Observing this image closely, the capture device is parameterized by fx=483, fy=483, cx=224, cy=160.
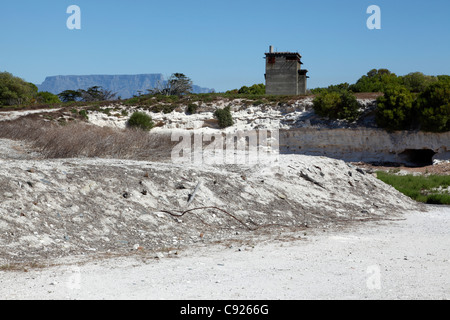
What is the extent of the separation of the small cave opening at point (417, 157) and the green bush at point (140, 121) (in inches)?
636

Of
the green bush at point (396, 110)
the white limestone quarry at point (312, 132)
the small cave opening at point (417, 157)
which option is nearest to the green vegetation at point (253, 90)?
the white limestone quarry at point (312, 132)

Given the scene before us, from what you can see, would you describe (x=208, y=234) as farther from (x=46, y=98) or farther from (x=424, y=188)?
(x=46, y=98)

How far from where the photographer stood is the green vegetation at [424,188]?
15.4 metres

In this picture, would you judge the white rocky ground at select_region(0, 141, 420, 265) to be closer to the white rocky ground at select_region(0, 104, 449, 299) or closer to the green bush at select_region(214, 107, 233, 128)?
the white rocky ground at select_region(0, 104, 449, 299)

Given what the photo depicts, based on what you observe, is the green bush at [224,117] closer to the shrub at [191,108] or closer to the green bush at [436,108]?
the shrub at [191,108]

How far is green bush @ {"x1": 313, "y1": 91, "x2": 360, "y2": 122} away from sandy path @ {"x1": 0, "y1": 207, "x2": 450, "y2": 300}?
22543mm

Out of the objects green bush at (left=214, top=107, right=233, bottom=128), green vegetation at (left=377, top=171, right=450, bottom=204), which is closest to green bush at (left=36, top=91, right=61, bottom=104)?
green bush at (left=214, top=107, right=233, bottom=128)

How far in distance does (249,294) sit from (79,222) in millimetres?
4104

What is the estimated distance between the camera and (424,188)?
17688 mm

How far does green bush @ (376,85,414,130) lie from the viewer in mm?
28578

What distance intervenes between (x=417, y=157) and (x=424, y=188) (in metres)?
13.2

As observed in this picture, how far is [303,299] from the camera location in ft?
17.6
